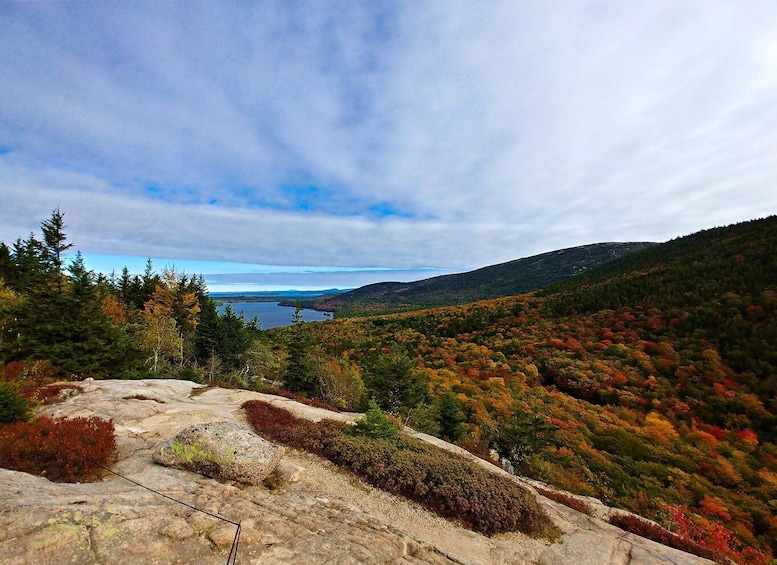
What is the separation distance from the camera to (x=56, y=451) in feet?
20.2

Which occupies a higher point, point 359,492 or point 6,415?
point 6,415

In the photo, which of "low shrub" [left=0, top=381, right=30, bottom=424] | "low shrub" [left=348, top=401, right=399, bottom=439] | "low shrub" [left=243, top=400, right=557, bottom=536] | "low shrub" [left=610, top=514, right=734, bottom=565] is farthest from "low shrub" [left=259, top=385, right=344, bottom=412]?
"low shrub" [left=610, top=514, right=734, bottom=565]

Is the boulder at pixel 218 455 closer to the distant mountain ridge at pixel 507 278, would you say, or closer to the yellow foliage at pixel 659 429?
the yellow foliage at pixel 659 429

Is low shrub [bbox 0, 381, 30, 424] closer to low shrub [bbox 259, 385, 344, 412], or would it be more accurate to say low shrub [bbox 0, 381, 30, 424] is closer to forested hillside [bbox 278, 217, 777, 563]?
low shrub [bbox 259, 385, 344, 412]

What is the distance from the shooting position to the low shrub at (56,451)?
5.82 metres

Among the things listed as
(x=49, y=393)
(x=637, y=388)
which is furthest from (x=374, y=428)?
(x=637, y=388)

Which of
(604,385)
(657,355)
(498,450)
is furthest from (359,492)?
(657,355)

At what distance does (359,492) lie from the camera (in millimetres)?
8195

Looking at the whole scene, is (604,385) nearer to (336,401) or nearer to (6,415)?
(336,401)

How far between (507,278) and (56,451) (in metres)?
159

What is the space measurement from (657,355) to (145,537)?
3798 cm

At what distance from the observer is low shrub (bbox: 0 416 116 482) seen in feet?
19.1

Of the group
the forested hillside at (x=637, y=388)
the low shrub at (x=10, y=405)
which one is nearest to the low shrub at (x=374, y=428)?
the forested hillside at (x=637, y=388)

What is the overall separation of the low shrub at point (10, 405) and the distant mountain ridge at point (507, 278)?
401ft
